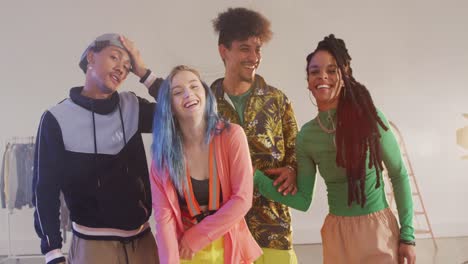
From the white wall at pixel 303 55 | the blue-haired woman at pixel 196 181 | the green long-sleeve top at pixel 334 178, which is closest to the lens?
the blue-haired woman at pixel 196 181

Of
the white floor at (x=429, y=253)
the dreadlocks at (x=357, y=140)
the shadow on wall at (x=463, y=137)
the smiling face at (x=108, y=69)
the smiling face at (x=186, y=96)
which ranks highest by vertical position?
the smiling face at (x=108, y=69)

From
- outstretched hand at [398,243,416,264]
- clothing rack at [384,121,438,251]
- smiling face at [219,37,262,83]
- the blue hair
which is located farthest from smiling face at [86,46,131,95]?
clothing rack at [384,121,438,251]

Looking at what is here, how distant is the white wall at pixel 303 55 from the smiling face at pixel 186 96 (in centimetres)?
102

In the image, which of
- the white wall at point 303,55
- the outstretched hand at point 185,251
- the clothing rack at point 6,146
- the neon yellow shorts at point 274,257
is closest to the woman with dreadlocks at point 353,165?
the neon yellow shorts at point 274,257

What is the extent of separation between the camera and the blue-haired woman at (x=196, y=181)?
137 cm

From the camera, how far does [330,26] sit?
3166 millimetres

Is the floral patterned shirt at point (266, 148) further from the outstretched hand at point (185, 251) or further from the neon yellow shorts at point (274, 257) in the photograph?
the outstretched hand at point (185, 251)

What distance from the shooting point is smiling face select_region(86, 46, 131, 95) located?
169 centimetres

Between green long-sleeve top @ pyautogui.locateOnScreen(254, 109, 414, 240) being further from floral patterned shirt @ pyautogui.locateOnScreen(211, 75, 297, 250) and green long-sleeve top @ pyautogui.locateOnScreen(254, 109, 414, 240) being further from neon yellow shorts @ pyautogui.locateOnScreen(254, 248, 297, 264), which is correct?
neon yellow shorts @ pyautogui.locateOnScreen(254, 248, 297, 264)

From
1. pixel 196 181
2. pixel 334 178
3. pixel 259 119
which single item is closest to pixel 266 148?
pixel 259 119

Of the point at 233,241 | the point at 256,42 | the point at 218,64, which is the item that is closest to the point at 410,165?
the point at 218,64

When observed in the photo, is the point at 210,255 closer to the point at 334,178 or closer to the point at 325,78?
the point at 334,178

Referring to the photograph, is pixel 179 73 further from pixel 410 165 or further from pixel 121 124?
pixel 410 165

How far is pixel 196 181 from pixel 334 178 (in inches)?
24.0
